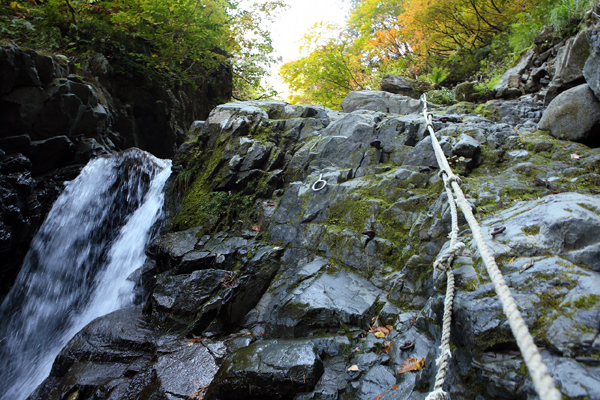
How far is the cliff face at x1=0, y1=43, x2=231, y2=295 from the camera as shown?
6.87 metres

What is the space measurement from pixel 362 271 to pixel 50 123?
8.93 metres

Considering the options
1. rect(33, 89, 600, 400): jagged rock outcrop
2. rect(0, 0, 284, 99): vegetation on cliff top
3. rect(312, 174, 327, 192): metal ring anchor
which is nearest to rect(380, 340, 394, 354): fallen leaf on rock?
rect(33, 89, 600, 400): jagged rock outcrop

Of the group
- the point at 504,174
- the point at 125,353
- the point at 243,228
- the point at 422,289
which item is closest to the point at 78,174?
the point at 243,228

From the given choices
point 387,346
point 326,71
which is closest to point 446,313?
point 387,346

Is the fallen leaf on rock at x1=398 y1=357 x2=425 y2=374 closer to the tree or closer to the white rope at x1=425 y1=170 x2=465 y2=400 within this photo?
the white rope at x1=425 y1=170 x2=465 y2=400

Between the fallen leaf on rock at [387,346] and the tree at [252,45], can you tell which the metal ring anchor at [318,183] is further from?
the tree at [252,45]

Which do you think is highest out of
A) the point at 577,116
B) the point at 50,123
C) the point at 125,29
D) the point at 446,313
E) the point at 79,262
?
the point at 125,29

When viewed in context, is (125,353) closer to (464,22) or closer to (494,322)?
(494,322)

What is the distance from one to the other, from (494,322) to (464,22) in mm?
12413

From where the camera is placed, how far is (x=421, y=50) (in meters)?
12.8

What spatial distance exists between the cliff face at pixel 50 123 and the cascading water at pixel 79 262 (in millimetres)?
480

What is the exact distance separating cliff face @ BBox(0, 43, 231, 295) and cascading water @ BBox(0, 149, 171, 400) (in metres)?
0.48

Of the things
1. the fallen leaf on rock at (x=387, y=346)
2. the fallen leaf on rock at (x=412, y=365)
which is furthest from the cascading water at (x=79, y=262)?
the fallen leaf on rock at (x=412, y=365)

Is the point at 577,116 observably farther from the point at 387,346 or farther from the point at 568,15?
the point at 387,346
